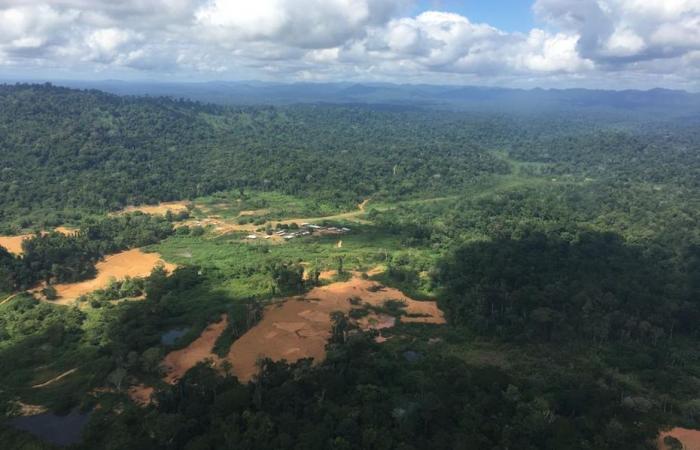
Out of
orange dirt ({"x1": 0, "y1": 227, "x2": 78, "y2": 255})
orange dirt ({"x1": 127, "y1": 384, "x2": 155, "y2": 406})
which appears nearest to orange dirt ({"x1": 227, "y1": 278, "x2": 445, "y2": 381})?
orange dirt ({"x1": 127, "y1": 384, "x2": 155, "y2": 406})

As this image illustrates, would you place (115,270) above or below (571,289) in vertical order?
below

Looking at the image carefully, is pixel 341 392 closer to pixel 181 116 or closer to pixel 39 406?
pixel 39 406

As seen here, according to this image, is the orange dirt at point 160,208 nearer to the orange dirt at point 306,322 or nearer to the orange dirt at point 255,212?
the orange dirt at point 255,212

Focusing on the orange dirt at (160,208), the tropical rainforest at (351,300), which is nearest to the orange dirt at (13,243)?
the tropical rainforest at (351,300)

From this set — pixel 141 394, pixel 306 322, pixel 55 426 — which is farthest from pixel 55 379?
pixel 306 322

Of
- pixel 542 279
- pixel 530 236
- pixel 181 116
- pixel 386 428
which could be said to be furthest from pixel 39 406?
pixel 181 116

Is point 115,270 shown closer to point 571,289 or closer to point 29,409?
point 29,409
